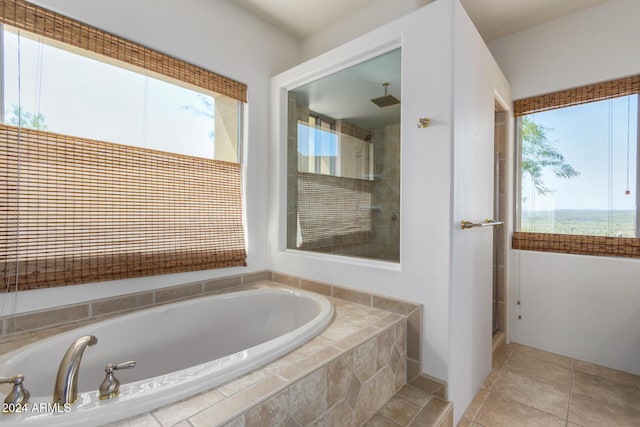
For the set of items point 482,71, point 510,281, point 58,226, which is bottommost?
point 510,281

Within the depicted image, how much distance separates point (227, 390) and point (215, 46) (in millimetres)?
2197

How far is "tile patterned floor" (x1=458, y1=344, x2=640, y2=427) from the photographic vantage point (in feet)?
5.49

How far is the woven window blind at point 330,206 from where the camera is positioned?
2191 millimetres

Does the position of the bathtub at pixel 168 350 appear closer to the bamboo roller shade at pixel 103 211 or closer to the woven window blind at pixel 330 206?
the bamboo roller shade at pixel 103 211

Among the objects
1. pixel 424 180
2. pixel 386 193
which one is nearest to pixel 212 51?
pixel 386 193

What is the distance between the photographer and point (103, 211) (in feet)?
5.52

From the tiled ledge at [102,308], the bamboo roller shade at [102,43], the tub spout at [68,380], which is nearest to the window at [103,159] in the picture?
the bamboo roller shade at [102,43]

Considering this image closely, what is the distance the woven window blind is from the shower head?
0.53 meters

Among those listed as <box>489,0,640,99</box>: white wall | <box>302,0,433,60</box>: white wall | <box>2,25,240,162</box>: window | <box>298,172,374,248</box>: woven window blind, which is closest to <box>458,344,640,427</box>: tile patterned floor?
<box>298,172,374,248</box>: woven window blind

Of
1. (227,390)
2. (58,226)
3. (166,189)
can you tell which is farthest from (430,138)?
(58,226)

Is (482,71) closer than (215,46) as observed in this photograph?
Yes

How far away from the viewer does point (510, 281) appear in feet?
8.68

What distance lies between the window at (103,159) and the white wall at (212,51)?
69 millimetres

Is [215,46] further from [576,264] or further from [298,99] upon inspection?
[576,264]
